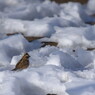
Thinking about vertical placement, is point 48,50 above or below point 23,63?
above

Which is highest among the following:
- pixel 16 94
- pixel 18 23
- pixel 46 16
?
pixel 46 16

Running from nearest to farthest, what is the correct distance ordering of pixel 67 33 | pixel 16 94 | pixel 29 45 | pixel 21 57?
pixel 16 94 < pixel 21 57 < pixel 29 45 < pixel 67 33

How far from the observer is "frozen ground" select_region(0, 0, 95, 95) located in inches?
106

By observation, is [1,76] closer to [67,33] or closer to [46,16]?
[67,33]

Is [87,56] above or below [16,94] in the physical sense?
above

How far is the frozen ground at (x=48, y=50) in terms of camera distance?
2.69 metres

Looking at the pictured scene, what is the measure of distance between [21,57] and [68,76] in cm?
74

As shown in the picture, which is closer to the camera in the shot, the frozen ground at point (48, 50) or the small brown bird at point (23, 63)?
the frozen ground at point (48, 50)

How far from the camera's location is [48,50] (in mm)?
3643

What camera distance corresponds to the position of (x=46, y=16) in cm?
552

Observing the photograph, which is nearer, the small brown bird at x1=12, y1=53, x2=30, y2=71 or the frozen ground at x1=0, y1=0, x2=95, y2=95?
the frozen ground at x1=0, y1=0, x2=95, y2=95

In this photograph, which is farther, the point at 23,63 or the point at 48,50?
the point at 48,50

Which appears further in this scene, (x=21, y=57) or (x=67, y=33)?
(x=67, y=33)

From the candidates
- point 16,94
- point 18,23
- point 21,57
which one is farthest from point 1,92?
point 18,23
